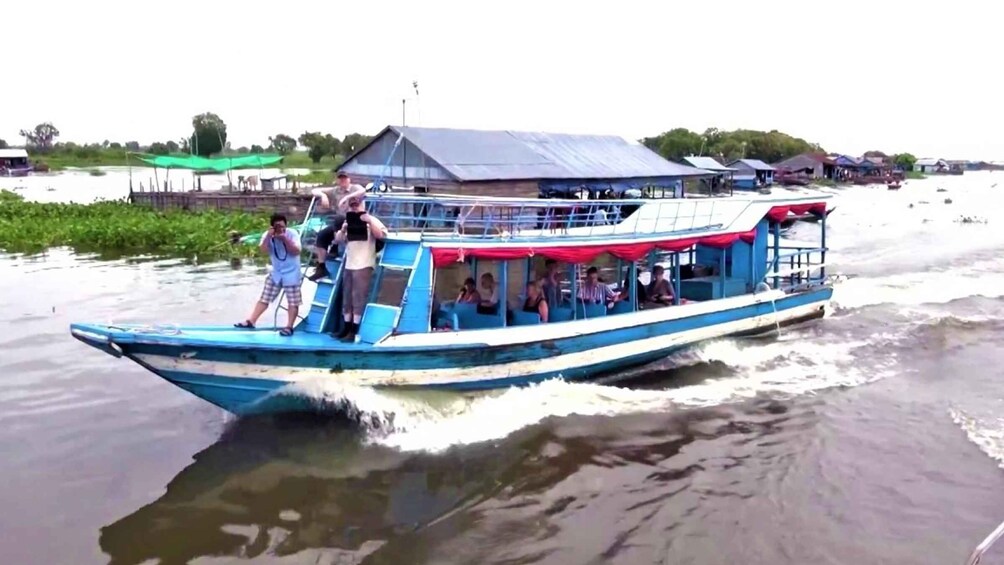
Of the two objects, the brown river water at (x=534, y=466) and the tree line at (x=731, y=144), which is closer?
the brown river water at (x=534, y=466)

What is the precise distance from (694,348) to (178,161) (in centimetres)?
2973

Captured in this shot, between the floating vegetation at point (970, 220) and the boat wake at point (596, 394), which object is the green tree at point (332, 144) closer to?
the floating vegetation at point (970, 220)

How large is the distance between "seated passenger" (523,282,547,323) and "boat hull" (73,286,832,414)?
0.42m

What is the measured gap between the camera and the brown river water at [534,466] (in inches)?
290

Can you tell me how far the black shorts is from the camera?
395 inches

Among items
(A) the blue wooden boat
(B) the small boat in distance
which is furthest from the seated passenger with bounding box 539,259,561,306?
(B) the small boat in distance

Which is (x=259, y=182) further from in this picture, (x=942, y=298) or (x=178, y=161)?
(x=942, y=298)

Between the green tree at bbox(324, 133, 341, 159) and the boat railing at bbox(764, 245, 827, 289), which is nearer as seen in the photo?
the boat railing at bbox(764, 245, 827, 289)

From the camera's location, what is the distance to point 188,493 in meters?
8.21

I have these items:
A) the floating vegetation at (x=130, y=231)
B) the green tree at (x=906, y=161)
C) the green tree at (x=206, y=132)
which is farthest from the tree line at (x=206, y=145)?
the green tree at (x=906, y=161)

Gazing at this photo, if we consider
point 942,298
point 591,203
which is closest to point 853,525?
point 591,203

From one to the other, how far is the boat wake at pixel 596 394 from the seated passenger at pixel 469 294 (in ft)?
4.71

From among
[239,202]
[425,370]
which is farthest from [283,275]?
[239,202]

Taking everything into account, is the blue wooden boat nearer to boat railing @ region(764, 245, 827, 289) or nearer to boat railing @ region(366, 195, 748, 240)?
boat railing @ region(366, 195, 748, 240)
